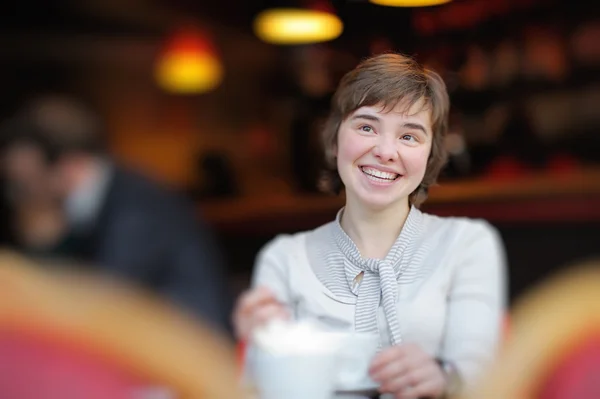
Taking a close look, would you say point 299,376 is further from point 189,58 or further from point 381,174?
point 189,58

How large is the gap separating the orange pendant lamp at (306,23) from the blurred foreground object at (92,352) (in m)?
0.44

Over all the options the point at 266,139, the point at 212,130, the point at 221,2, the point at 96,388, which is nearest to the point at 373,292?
the point at 96,388

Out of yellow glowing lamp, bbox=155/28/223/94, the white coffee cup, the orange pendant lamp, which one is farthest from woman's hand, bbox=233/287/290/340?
yellow glowing lamp, bbox=155/28/223/94

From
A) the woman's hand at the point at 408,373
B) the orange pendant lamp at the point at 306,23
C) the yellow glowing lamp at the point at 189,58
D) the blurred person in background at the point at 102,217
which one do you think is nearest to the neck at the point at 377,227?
the woman's hand at the point at 408,373

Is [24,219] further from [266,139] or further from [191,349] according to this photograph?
[266,139]

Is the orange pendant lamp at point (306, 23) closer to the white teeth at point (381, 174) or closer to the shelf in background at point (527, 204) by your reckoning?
the white teeth at point (381, 174)

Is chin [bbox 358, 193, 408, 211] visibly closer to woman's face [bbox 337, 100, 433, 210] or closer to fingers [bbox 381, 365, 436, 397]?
woman's face [bbox 337, 100, 433, 210]

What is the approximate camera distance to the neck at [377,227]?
891 millimetres

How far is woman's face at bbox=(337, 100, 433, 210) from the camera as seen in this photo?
0.86m

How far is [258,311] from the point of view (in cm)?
96

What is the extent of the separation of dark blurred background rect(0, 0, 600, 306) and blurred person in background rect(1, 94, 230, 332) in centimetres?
8

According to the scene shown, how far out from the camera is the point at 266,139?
4.75m

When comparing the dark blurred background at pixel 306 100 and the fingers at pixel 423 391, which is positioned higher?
the dark blurred background at pixel 306 100

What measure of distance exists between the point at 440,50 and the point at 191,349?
1.52 feet
